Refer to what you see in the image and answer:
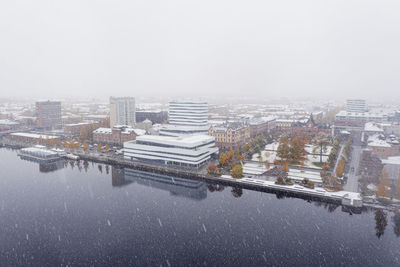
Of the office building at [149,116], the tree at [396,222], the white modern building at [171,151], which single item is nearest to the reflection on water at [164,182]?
the white modern building at [171,151]

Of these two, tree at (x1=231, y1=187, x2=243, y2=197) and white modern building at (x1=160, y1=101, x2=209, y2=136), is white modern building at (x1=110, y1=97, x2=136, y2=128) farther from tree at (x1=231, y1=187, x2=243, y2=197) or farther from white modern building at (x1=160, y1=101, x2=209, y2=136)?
tree at (x1=231, y1=187, x2=243, y2=197)

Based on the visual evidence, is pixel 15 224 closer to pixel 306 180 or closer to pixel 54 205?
pixel 54 205

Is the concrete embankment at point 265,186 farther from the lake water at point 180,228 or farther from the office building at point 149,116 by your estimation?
the office building at point 149,116

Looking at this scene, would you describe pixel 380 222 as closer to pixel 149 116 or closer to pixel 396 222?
pixel 396 222

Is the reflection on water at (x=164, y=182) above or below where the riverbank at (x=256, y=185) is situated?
below

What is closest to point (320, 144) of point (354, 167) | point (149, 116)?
point (354, 167)
